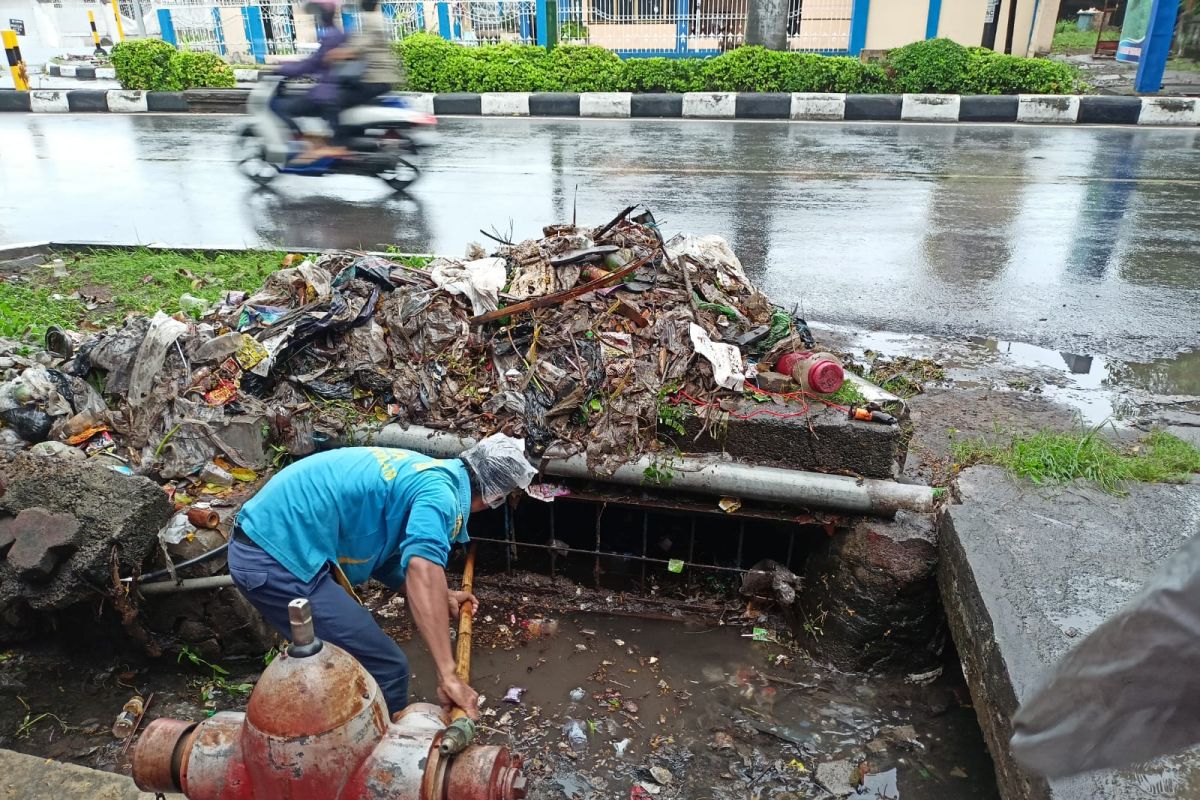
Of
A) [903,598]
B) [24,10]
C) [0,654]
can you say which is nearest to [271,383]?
[0,654]

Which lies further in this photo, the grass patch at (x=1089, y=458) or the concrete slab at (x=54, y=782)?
the grass patch at (x=1089, y=458)

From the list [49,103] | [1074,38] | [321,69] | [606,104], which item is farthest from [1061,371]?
[1074,38]

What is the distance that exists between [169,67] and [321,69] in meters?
9.34

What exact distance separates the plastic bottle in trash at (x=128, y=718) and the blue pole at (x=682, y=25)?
18.8 metres

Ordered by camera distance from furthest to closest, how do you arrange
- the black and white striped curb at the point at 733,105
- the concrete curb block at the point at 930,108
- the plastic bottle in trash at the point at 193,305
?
1. the concrete curb block at the point at 930,108
2. the black and white striped curb at the point at 733,105
3. the plastic bottle in trash at the point at 193,305

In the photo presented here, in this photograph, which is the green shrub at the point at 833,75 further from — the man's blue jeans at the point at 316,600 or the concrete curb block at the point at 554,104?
the man's blue jeans at the point at 316,600

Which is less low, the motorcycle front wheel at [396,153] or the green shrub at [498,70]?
the green shrub at [498,70]

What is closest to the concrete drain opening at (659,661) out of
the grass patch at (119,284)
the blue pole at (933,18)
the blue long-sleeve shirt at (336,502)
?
the blue long-sleeve shirt at (336,502)

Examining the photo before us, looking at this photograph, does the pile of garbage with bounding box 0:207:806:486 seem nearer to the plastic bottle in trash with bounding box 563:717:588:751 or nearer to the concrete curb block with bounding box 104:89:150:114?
the plastic bottle in trash with bounding box 563:717:588:751

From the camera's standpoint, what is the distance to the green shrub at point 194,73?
15.8 meters

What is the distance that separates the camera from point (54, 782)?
2.48 meters

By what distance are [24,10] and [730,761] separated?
3732cm

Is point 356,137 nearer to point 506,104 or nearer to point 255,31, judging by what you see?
point 506,104

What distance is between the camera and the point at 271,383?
4062 mm
